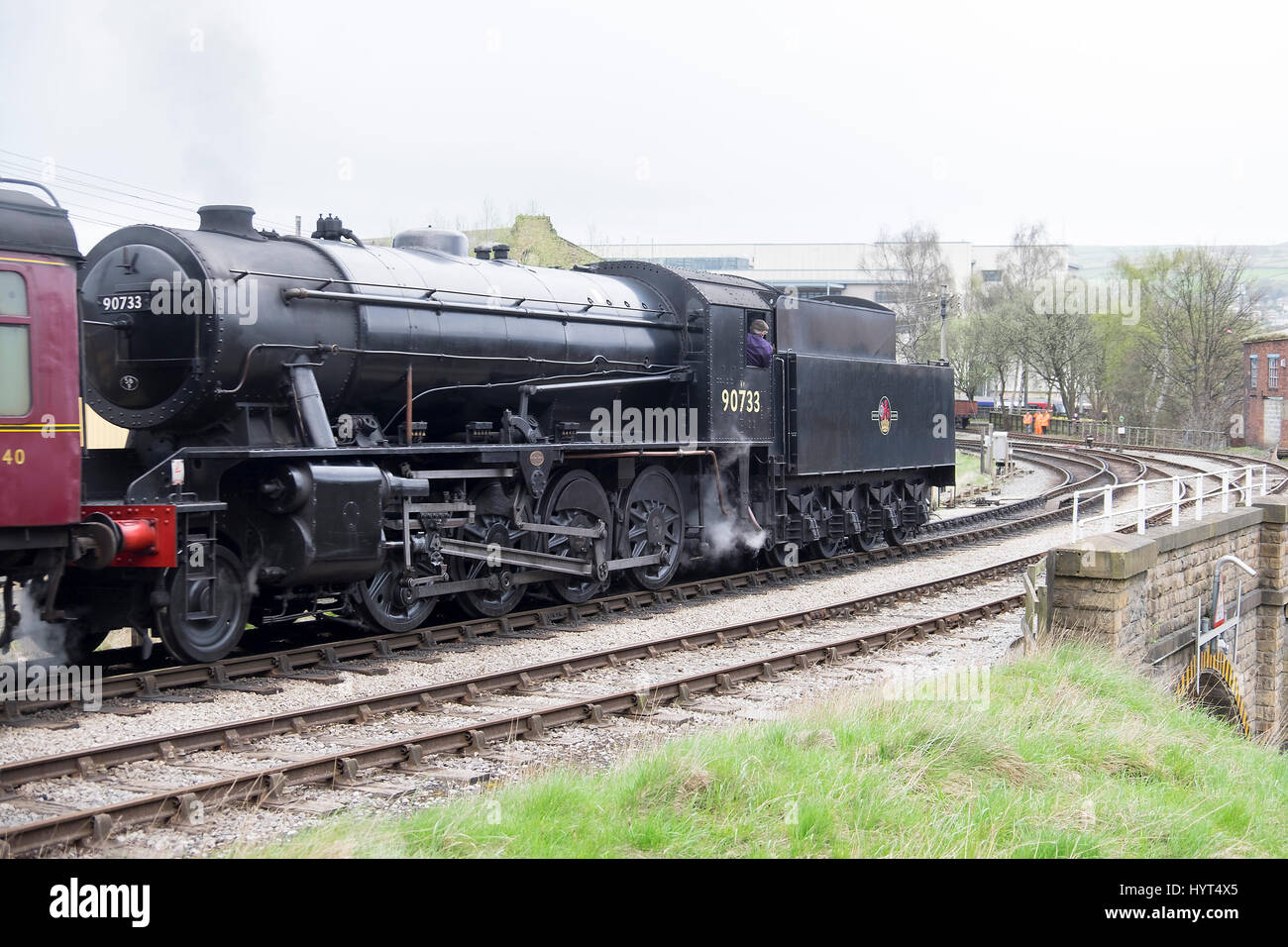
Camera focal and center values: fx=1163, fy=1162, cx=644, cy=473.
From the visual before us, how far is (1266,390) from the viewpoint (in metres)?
49.7

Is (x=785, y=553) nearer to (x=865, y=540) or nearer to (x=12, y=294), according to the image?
(x=865, y=540)

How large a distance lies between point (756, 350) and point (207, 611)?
781cm

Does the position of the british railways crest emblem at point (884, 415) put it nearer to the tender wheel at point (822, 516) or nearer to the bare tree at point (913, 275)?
the tender wheel at point (822, 516)

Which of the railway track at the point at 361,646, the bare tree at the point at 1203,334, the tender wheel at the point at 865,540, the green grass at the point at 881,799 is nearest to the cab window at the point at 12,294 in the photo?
the railway track at the point at 361,646

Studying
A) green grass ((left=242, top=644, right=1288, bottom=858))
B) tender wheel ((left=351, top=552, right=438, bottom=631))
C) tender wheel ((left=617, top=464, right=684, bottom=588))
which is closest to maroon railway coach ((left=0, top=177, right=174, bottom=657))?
tender wheel ((left=351, top=552, right=438, bottom=631))

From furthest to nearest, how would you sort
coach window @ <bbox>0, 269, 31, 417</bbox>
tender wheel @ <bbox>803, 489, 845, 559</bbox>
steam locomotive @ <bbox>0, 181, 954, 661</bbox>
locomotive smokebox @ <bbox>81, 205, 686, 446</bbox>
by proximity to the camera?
tender wheel @ <bbox>803, 489, 845, 559</bbox>
locomotive smokebox @ <bbox>81, 205, 686, 446</bbox>
steam locomotive @ <bbox>0, 181, 954, 661</bbox>
coach window @ <bbox>0, 269, 31, 417</bbox>

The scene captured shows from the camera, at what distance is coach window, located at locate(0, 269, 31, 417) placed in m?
7.40

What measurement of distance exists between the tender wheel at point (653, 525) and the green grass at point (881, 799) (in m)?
5.24

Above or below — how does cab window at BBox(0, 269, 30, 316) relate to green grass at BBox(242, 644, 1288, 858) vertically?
above

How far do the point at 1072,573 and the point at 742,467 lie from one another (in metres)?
4.34

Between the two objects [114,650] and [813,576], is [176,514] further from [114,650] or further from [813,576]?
[813,576]

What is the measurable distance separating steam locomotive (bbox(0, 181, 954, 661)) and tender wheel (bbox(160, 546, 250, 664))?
0.02 meters

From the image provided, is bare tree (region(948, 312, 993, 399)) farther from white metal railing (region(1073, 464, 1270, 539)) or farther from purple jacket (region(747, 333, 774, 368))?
purple jacket (region(747, 333, 774, 368))
